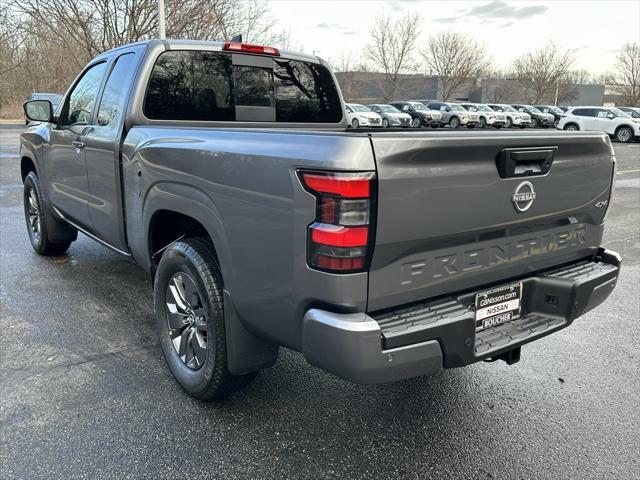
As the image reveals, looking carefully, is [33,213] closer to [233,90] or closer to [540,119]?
[233,90]

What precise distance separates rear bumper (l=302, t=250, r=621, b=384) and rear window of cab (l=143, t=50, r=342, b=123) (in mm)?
2194

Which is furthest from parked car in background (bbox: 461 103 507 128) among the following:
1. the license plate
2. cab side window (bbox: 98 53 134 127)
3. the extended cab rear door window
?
the license plate

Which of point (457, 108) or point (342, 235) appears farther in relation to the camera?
point (457, 108)

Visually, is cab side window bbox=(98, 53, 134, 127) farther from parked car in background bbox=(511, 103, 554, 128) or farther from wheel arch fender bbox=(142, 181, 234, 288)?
parked car in background bbox=(511, 103, 554, 128)

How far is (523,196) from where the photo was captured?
2.40m

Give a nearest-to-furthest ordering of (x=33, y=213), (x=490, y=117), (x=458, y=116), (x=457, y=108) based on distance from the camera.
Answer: (x=33, y=213), (x=458, y=116), (x=490, y=117), (x=457, y=108)

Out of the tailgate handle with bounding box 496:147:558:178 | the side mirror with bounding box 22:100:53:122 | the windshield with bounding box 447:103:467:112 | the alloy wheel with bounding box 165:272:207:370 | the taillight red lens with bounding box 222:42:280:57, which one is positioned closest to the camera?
the tailgate handle with bounding box 496:147:558:178

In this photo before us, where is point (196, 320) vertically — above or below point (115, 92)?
below

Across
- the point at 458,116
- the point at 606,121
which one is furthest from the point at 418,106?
the point at 606,121

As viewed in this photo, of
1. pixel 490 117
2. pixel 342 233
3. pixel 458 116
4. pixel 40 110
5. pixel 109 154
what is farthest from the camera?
pixel 490 117

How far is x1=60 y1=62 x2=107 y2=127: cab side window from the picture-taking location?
Result: 164 inches

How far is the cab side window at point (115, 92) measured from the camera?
143 inches


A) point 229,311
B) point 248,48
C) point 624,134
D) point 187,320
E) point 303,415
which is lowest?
point 624,134

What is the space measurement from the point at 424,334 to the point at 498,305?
1.85ft
